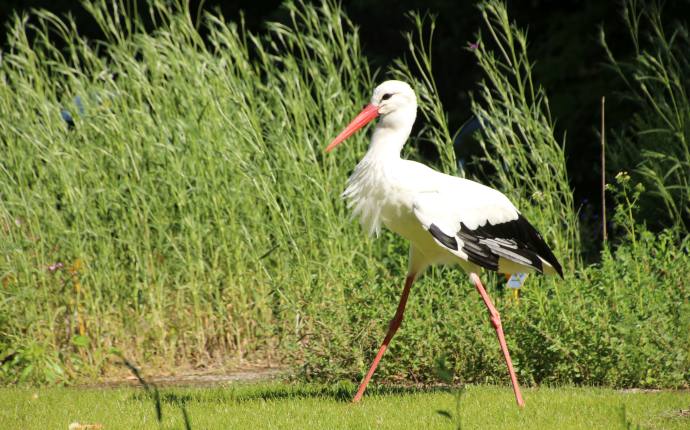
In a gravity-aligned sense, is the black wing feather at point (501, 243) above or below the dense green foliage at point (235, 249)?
above

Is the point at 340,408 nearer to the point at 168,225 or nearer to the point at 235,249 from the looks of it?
the point at 235,249

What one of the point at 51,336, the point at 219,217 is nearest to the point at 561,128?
the point at 219,217

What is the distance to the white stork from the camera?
5.64m

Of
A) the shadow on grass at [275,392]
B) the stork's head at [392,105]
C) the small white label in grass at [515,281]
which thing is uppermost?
the stork's head at [392,105]

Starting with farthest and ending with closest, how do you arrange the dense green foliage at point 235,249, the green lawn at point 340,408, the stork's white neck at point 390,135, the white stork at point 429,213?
the dense green foliage at point 235,249
the stork's white neck at point 390,135
the white stork at point 429,213
the green lawn at point 340,408

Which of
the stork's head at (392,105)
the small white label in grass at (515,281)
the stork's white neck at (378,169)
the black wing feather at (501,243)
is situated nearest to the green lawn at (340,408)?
the small white label in grass at (515,281)

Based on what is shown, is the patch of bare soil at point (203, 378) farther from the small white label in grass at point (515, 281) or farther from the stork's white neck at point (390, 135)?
the stork's white neck at point (390, 135)

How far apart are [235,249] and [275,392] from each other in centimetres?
157

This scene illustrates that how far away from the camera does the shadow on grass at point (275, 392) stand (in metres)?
5.99

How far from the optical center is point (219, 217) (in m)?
7.48

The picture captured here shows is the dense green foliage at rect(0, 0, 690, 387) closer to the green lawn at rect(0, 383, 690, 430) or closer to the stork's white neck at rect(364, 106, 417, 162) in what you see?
the green lawn at rect(0, 383, 690, 430)

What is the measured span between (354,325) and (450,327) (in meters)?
0.66

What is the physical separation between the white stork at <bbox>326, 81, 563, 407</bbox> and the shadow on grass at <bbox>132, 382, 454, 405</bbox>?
1.03ft

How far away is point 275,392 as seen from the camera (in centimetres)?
623
